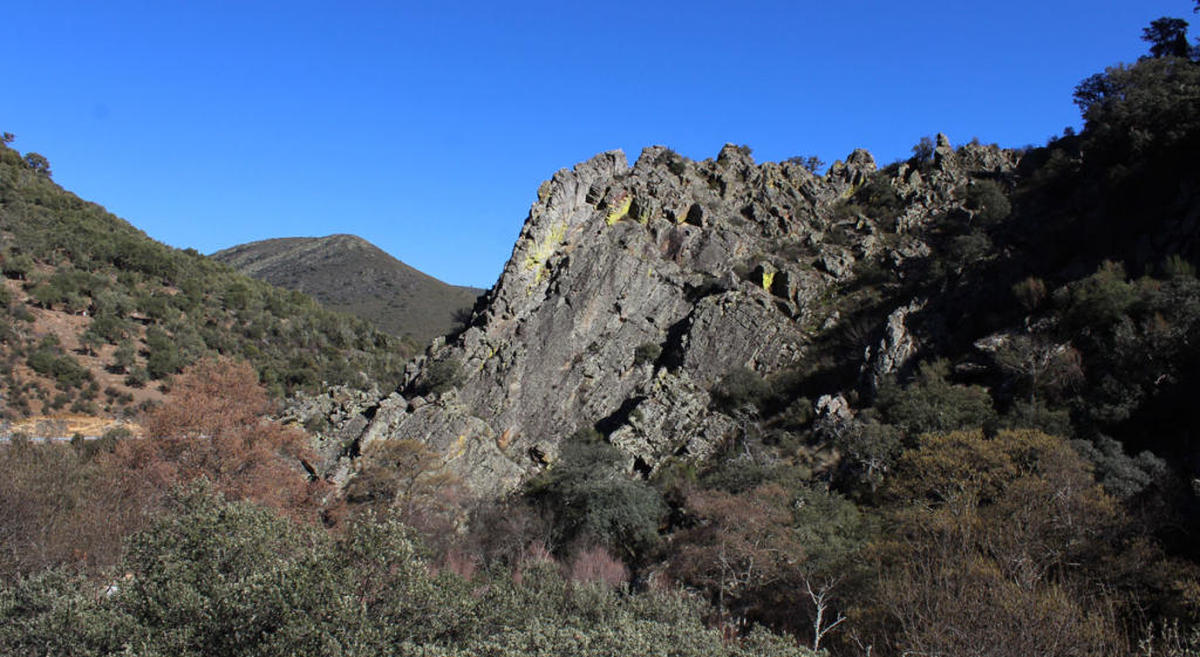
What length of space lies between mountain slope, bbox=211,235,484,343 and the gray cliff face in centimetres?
4311

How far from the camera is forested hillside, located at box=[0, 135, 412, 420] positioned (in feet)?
140

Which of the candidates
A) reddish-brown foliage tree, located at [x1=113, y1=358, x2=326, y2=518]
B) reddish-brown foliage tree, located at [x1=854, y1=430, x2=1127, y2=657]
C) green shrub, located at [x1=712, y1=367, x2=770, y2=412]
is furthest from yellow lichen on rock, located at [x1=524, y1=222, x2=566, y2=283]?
reddish-brown foliage tree, located at [x1=854, y1=430, x2=1127, y2=657]

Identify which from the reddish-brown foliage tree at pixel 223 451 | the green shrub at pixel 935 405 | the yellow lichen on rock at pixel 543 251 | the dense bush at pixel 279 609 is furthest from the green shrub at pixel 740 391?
the dense bush at pixel 279 609

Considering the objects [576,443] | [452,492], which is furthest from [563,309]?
[452,492]

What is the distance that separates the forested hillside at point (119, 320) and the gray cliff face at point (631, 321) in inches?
818

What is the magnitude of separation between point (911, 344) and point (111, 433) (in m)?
41.2

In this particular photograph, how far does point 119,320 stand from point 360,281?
5192 centimetres

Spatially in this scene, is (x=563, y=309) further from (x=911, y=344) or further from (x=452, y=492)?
(x=911, y=344)

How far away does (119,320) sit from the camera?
4938 centimetres

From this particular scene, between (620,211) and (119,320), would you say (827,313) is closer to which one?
(620,211)

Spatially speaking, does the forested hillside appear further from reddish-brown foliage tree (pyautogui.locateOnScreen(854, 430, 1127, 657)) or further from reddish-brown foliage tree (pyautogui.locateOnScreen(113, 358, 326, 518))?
reddish-brown foliage tree (pyautogui.locateOnScreen(854, 430, 1127, 657))

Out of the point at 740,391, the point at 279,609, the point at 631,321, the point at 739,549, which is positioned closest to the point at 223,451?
the point at 279,609

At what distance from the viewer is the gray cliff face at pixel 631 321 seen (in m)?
35.5

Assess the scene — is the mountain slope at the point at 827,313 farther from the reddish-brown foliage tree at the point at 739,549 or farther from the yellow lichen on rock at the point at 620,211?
the reddish-brown foliage tree at the point at 739,549
